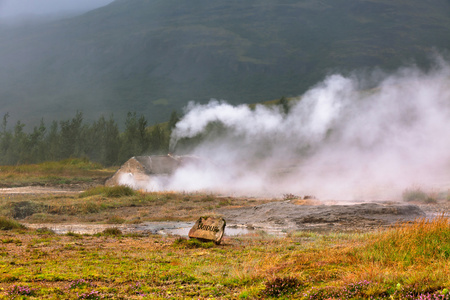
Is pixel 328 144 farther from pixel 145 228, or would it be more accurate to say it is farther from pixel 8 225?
pixel 8 225

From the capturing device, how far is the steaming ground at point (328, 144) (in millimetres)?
41625

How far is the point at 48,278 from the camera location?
9.10m

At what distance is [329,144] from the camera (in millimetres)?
66875

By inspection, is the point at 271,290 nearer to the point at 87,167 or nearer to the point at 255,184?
the point at 255,184

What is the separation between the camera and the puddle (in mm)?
19156

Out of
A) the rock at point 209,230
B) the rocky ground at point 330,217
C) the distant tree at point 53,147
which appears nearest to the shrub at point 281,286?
the rock at point 209,230

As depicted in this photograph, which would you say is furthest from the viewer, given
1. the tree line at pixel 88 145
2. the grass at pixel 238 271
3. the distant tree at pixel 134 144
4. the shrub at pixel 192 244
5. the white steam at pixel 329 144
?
the tree line at pixel 88 145

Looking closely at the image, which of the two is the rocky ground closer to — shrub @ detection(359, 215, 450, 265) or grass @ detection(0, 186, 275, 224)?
grass @ detection(0, 186, 275, 224)

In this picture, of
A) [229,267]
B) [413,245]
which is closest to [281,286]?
[229,267]

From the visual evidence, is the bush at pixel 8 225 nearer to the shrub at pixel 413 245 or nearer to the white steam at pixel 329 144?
the shrub at pixel 413 245

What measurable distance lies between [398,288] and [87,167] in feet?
201

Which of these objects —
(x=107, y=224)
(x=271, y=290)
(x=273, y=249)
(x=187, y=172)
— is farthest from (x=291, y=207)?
(x=187, y=172)

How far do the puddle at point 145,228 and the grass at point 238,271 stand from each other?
17.6 ft

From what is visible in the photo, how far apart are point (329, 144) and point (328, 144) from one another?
0.17 m
